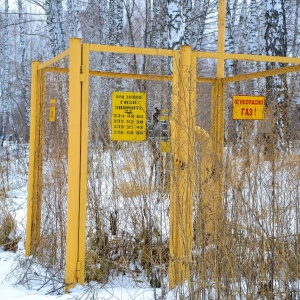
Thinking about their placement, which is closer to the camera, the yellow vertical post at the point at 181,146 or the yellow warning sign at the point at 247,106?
the yellow vertical post at the point at 181,146

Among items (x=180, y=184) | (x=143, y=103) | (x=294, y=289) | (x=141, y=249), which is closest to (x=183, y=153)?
(x=180, y=184)

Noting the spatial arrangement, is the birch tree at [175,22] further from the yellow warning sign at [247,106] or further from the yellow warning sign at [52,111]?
the yellow warning sign at [52,111]

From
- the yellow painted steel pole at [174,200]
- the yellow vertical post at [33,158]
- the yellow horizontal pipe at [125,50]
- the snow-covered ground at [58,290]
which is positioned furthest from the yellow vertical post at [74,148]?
the yellow vertical post at [33,158]

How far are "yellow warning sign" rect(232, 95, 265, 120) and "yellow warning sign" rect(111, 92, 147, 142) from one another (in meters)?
0.86

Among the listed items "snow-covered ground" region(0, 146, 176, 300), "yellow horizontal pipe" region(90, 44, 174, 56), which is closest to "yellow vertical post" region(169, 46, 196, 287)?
"yellow horizontal pipe" region(90, 44, 174, 56)

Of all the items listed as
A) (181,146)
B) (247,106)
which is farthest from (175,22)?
(181,146)

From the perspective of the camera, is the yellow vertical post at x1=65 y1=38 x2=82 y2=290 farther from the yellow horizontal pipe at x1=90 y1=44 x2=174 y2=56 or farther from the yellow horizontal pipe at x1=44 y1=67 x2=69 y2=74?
the yellow horizontal pipe at x1=44 y1=67 x2=69 y2=74

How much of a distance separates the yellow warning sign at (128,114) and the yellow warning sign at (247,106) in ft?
2.81

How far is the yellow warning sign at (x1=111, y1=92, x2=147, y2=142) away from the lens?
201 inches

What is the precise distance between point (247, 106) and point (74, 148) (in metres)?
1.64

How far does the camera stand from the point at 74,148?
15.5ft

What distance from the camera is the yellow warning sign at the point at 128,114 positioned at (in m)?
5.09

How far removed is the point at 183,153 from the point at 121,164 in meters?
0.80

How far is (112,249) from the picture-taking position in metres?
5.31
